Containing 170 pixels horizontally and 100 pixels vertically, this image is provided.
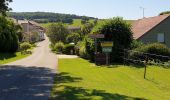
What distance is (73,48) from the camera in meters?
73.6

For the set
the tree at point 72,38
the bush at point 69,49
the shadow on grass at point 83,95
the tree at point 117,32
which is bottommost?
the bush at point 69,49

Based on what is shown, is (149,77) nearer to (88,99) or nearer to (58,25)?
(88,99)

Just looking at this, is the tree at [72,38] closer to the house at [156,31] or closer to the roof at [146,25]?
the roof at [146,25]

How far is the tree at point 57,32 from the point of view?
97375 mm

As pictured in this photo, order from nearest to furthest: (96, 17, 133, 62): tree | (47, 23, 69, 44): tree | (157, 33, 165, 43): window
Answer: (96, 17, 133, 62): tree → (157, 33, 165, 43): window → (47, 23, 69, 44): tree

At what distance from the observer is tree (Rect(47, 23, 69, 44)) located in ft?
319

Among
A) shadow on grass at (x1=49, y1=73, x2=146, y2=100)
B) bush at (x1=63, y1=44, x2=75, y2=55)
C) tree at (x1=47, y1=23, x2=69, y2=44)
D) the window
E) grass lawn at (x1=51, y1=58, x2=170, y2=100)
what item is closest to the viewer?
shadow on grass at (x1=49, y1=73, x2=146, y2=100)

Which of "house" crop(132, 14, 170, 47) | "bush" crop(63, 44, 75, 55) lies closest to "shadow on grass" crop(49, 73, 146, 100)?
"house" crop(132, 14, 170, 47)

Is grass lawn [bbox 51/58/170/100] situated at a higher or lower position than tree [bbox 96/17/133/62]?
lower

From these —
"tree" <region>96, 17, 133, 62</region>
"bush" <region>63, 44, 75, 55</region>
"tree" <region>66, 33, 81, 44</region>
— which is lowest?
"bush" <region>63, 44, 75, 55</region>

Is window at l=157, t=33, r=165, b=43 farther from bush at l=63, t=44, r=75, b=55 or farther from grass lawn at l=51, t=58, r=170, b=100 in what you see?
grass lawn at l=51, t=58, r=170, b=100

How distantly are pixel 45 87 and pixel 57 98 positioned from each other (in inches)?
156

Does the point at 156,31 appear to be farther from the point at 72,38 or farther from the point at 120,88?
the point at 72,38

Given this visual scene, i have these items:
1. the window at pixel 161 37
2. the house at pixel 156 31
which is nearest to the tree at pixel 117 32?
the house at pixel 156 31
